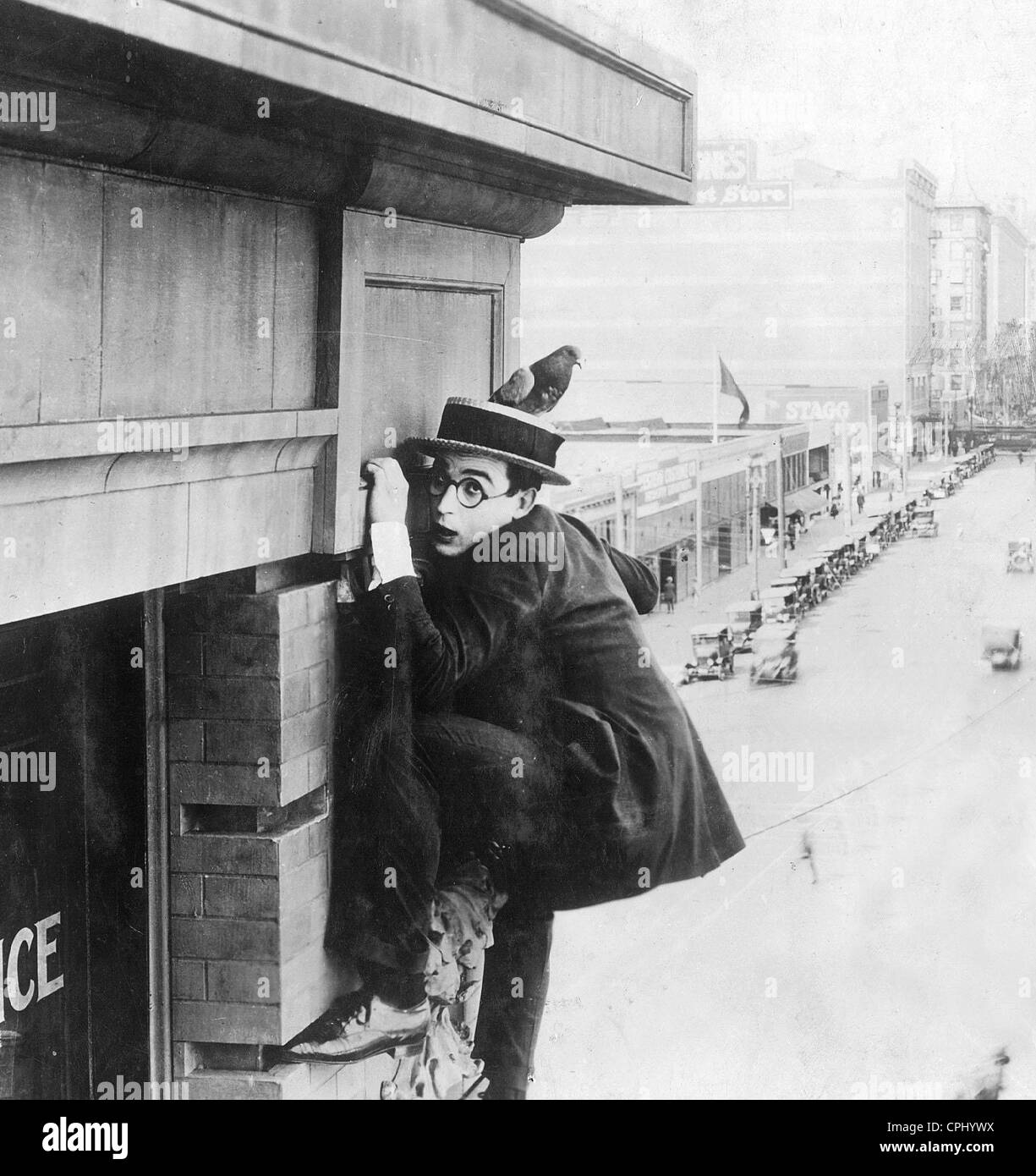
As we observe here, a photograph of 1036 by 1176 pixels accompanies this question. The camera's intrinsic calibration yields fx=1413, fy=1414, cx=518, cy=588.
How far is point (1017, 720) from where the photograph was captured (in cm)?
478

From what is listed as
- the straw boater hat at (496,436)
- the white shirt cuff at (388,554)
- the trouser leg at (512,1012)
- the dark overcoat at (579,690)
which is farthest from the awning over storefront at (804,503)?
the trouser leg at (512,1012)

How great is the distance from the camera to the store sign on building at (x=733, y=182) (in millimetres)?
4957

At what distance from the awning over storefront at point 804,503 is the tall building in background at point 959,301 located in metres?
0.58

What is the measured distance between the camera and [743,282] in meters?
5.02

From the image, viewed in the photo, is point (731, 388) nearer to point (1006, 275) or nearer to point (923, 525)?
point (923, 525)

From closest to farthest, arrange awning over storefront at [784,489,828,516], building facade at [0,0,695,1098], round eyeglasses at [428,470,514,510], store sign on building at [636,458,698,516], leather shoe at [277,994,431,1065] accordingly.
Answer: building facade at [0,0,695,1098] → leather shoe at [277,994,431,1065] → round eyeglasses at [428,470,514,510] → store sign on building at [636,458,698,516] → awning over storefront at [784,489,828,516]

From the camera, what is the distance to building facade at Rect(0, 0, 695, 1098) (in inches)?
132

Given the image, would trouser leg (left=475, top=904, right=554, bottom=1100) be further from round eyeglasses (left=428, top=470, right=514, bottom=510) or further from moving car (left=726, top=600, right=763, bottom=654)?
round eyeglasses (left=428, top=470, right=514, bottom=510)

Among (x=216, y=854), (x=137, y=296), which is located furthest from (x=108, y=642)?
(x=137, y=296)

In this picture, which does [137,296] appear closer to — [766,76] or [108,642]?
[108,642]

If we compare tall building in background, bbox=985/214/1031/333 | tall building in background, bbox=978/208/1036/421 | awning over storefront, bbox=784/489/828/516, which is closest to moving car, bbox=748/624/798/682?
awning over storefront, bbox=784/489/828/516

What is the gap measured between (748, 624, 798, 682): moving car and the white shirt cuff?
3.99ft

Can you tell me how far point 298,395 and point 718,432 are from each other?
4.95 feet

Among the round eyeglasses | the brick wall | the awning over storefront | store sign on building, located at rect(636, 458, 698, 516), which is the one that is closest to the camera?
the brick wall
